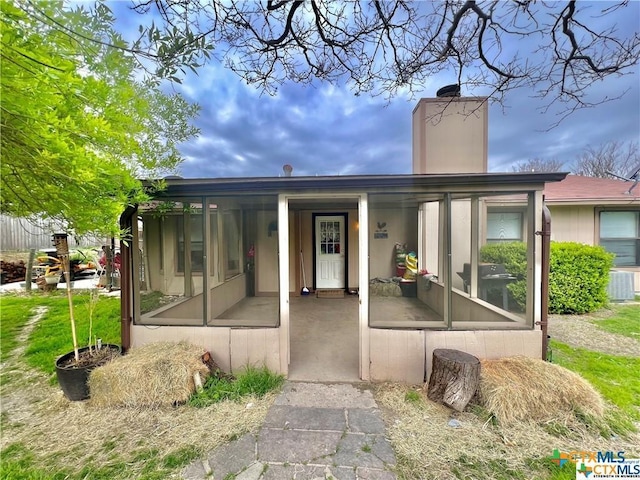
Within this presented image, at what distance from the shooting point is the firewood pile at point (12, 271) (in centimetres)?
898

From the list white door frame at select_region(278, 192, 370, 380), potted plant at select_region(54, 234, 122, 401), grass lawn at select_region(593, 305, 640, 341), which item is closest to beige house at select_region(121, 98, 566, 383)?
white door frame at select_region(278, 192, 370, 380)

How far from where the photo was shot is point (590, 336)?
4.61m

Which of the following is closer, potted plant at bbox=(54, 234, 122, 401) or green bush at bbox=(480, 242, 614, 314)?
potted plant at bbox=(54, 234, 122, 401)

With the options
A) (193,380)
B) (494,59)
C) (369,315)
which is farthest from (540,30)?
(193,380)

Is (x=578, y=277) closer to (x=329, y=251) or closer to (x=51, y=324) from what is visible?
(x=329, y=251)

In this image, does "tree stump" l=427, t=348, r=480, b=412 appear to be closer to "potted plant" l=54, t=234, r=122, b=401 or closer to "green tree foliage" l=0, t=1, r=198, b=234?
"green tree foliage" l=0, t=1, r=198, b=234

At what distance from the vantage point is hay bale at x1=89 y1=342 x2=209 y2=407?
2.81 m

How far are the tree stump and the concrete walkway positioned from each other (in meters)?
0.69

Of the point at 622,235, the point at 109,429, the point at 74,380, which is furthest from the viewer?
the point at 622,235

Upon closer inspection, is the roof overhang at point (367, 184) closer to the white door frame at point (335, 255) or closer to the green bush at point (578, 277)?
the green bush at point (578, 277)

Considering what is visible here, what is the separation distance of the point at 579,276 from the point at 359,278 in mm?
5403

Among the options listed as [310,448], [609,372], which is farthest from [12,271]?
[609,372]

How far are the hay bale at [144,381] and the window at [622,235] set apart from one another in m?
9.63

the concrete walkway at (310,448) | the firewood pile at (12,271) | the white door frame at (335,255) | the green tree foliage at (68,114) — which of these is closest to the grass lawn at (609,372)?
the concrete walkway at (310,448)
